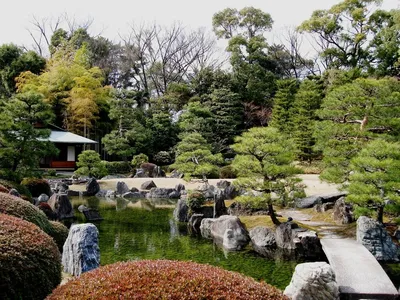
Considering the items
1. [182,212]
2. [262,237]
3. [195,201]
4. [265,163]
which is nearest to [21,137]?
[182,212]

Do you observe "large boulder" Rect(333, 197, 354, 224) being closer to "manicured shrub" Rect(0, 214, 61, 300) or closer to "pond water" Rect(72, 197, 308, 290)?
"pond water" Rect(72, 197, 308, 290)

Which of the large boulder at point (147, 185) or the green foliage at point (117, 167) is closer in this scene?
the large boulder at point (147, 185)

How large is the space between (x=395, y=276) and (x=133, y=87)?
1402 inches

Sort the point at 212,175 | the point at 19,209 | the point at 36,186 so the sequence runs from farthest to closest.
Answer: the point at 212,175
the point at 36,186
the point at 19,209

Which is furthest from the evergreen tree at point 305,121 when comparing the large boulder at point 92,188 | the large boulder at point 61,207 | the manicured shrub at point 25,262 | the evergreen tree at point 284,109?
the manicured shrub at point 25,262

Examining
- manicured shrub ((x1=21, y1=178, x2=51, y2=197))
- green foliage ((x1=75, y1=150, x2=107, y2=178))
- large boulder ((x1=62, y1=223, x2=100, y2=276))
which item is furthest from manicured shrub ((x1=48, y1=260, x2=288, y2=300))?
green foliage ((x1=75, y1=150, x2=107, y2=178))

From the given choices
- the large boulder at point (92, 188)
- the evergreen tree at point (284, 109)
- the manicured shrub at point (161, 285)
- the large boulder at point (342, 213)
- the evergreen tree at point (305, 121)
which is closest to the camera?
the manicured shrub at point (161, 285)

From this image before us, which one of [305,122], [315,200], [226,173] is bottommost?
[315,200]

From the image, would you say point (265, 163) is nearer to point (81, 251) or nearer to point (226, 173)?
point (81, 251)

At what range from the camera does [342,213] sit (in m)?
9.95

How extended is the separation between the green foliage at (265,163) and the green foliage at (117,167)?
16.5m

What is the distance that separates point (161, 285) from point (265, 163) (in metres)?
7.20

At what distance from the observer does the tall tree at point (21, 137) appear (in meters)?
12.8

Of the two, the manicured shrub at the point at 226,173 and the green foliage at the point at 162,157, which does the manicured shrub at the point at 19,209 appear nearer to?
the manicured shrub at the point at 226,173
